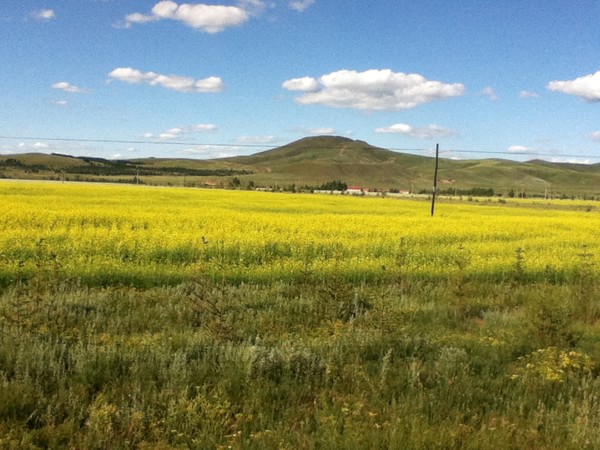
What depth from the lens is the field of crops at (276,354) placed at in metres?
4.66

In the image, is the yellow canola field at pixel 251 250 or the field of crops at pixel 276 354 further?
the yellow canola field at pixel 251 250

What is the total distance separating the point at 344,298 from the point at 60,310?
5.04 m

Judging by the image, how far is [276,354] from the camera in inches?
250

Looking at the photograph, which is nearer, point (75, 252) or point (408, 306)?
point (408, 306)

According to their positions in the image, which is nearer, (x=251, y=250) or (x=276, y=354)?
(x=276, y=354)

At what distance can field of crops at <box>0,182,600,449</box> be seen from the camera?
4.66 meters

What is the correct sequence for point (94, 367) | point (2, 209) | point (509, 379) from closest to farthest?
point (94, 367), point (509, 379), point (2, 209)

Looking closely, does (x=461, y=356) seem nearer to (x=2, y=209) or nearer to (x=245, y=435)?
(x=245, y=435)

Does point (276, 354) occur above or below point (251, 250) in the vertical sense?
below

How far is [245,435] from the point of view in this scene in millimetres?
4559

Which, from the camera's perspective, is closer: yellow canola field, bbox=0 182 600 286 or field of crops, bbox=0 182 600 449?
field of crops, bbox=0 182 600 449

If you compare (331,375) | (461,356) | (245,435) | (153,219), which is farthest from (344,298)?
(153,219)

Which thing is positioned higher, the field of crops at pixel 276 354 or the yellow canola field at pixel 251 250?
the yellow canola field at pixel 251 250

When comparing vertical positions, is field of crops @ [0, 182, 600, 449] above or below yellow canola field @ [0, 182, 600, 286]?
below
